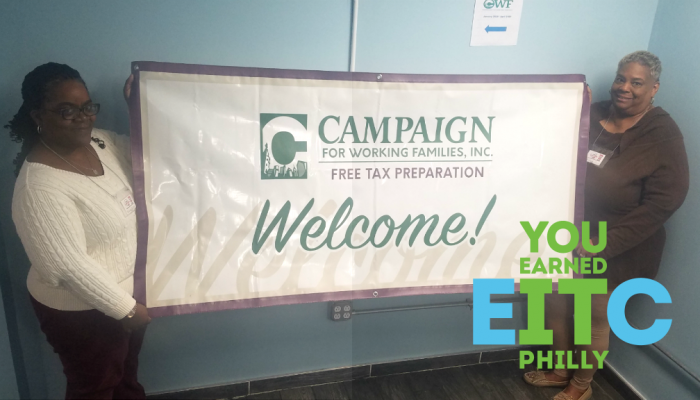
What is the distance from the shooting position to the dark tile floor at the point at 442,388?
1885 mm

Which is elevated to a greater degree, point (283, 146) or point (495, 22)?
point (495, 22)

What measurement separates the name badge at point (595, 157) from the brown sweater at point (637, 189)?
2cm

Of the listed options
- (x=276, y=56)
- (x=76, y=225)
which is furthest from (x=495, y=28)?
(x=76, y=225)

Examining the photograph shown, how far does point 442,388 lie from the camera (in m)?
1.96

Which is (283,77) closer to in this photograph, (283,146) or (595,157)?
(283,146)

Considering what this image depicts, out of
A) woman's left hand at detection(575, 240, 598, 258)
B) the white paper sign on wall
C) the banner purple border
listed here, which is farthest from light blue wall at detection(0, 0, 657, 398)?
woman's left hand at detection(575, 240, 598, 258)

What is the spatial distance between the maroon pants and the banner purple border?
0.13m

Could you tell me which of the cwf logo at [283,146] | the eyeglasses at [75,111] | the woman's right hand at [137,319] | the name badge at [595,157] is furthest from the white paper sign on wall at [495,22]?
the woman's right hand at [137,319]

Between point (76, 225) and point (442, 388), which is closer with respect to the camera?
point (76, 225)

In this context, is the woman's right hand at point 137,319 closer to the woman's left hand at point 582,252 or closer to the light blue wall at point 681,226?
the woman's left hand at point 582,252

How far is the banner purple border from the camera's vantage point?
4.09 ft

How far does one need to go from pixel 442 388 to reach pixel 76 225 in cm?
165

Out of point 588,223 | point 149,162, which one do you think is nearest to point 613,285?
point 588,223

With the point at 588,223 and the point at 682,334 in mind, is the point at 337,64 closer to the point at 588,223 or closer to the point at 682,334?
the point at 588,223
